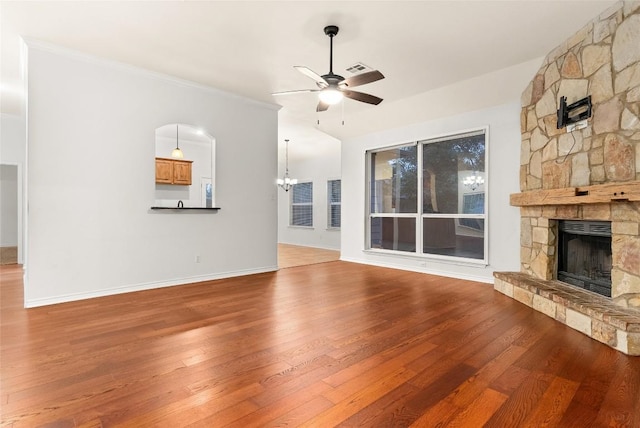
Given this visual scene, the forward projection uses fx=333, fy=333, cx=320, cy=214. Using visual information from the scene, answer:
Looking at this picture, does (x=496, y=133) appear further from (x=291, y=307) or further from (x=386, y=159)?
(x=291, y=307)

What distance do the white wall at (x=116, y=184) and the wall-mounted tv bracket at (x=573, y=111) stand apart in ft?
14.0

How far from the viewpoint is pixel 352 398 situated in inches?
74.3

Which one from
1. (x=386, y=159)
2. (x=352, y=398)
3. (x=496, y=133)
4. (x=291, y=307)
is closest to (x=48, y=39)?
(x=291, y=307)

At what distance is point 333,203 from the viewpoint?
10047 millimetres

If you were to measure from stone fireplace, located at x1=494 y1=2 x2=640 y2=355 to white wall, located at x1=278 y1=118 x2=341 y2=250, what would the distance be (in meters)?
5.21

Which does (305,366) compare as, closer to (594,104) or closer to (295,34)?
(295,34)

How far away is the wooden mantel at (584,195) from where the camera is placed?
2.78 m

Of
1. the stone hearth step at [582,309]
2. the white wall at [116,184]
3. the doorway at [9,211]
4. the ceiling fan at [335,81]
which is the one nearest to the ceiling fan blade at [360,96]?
the ceiling fan at [335,81]

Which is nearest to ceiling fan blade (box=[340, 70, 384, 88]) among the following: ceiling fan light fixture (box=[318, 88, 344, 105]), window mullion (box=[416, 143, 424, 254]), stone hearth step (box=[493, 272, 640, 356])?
ceiling fan light fixture (box=[318, 88, 344, 105])

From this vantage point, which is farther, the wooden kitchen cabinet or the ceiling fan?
the wooden kitchen cabinet

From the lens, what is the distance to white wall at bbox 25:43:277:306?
12.3 ft

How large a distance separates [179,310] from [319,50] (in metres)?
3.27

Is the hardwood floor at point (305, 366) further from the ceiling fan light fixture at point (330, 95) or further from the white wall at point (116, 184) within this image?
the ceiling fan light fixture at point (330, 95)

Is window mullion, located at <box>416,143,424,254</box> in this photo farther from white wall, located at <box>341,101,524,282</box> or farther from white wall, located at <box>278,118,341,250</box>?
white wall, located at <box>278,118,341,250</box>
